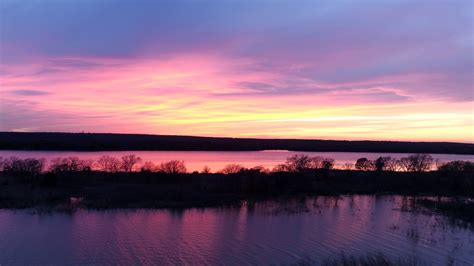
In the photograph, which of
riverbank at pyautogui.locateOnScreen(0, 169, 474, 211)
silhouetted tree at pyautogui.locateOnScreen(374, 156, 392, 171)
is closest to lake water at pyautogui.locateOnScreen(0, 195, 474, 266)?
riverbank at pyautogui.locateOnScreen(0, 169, 474, 211)

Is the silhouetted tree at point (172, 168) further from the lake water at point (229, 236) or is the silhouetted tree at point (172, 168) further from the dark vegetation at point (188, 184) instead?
the lake water at point (229, 236)

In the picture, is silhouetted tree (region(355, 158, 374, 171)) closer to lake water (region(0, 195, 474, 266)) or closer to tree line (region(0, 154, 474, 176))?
tree line (region(0, 154, 474, 176))

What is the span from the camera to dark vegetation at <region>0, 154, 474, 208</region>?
27.5 metres

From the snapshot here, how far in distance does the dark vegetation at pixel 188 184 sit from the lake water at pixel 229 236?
2961mm

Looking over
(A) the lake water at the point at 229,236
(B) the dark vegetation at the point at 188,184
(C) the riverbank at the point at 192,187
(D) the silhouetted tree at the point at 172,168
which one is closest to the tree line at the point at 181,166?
(D) the silhouetted tree at the point at 172,168

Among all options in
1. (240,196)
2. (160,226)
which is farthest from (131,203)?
(240,196)

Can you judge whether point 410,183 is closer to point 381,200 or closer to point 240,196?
point 381,200

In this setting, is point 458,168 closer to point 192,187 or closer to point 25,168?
point 192,187

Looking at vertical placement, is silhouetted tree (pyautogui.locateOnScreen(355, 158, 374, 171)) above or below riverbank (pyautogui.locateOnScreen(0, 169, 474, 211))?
above

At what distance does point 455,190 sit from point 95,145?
304 ft

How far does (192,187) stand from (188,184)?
2.16m

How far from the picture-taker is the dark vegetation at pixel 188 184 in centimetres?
2750

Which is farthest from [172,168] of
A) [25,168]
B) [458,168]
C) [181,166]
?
[458,168]

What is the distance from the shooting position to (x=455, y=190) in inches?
1446
